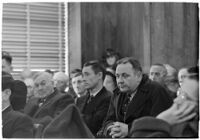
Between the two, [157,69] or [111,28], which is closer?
[157,69]

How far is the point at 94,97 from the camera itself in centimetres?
295

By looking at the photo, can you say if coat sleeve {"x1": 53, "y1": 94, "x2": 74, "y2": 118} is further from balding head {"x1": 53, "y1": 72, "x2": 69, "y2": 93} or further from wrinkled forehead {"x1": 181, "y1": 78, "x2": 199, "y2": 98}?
wrinkled forehead {"x1": 181, "y1": 78, "x2": 199, "y2": 98}

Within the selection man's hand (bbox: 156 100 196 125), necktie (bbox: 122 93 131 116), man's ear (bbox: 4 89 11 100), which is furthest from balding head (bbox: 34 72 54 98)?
man's hand (bbox: 156 100 196 125)

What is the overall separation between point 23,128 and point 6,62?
19.0 inches

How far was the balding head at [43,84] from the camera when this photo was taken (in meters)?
2.93

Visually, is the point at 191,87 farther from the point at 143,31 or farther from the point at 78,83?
the point at 78,83

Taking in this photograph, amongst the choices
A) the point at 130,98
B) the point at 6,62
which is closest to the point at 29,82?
the point at 6,62

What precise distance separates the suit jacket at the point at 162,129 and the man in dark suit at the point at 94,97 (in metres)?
0.49

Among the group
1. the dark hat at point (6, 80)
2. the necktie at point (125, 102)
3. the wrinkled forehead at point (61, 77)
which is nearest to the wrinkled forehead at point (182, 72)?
the necktie at point (125, 102)

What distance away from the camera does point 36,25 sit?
296 cm

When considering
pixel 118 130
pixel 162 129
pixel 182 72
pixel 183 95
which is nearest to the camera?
pixel 162 129

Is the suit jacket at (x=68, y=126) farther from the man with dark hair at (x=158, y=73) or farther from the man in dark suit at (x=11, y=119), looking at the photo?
the man with dark hair at (x=158, y=73)

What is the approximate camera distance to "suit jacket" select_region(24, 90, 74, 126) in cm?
279

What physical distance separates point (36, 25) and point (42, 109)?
62 cm
